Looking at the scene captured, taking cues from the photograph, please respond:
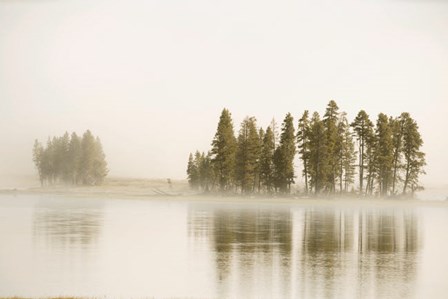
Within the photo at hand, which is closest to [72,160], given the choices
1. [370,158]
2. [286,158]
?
[286,158]

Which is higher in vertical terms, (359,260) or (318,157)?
(318,157)

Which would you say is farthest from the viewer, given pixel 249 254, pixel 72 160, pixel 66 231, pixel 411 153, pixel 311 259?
pixel 72 160

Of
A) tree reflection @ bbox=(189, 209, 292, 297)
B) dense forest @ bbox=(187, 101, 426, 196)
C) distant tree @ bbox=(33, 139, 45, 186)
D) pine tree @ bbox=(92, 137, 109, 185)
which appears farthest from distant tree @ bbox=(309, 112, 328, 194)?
distant tree @ bbox=(33, 139, 45, 186)

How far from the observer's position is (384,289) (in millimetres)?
18781

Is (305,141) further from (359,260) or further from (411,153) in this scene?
(359,260)

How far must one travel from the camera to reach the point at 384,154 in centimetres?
9494

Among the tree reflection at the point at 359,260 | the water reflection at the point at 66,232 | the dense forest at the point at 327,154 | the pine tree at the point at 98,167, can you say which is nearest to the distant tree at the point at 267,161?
the dense forest at the point at 327,154

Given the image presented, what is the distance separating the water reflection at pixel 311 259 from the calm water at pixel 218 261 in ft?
0.13

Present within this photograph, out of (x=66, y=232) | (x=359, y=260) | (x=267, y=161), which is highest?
(x=267, y=161)

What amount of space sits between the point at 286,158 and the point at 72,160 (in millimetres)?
67801

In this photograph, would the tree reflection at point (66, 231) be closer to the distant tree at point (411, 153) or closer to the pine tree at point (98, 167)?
the distant tree at point (411, 153)

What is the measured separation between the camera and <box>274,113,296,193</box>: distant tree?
98875 mm

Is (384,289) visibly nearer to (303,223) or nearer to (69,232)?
(69,232)

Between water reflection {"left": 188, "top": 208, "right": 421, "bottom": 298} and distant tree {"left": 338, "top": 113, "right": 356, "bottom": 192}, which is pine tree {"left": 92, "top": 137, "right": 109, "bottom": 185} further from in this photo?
water reflection {"left": 188, "top": 208, "right": 421, "bottom": 298}
